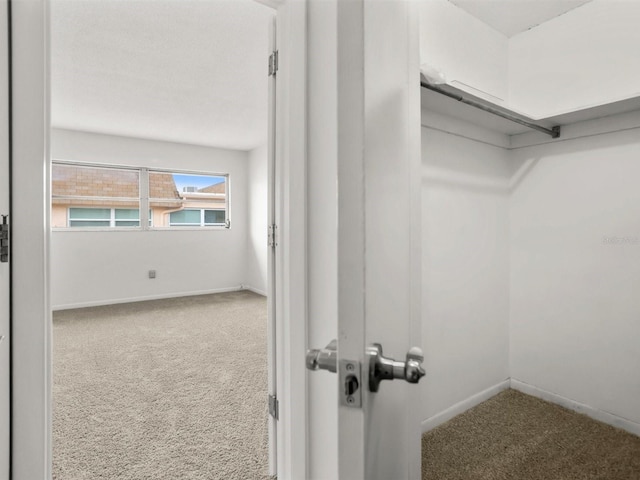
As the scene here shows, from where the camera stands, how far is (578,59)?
2021 millimetres

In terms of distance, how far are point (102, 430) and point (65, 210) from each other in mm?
4200

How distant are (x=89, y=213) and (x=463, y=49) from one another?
5272 mm

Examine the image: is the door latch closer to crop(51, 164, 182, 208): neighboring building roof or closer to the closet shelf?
the closet shelf

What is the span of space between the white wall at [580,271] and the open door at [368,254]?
1841mm

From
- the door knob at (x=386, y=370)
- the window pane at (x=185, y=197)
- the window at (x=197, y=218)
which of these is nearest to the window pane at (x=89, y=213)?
the window pane at (x=185, y=197)

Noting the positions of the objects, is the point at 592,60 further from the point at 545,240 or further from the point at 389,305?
the point at 389,305

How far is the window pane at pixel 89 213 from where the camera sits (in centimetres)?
509

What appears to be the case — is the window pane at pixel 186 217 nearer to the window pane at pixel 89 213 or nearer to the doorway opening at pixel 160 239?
the doorway opening at pixel 160 239

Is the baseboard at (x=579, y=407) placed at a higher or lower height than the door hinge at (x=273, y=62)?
lower

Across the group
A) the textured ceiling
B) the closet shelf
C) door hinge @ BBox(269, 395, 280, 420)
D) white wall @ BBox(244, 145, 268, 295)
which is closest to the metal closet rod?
the closet shelf

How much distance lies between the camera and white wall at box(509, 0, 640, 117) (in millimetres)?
1846

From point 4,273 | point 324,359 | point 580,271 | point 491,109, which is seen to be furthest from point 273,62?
point 580,271

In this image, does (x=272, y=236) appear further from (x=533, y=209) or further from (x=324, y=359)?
(x=533, y=209)

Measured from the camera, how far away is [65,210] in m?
5.03
